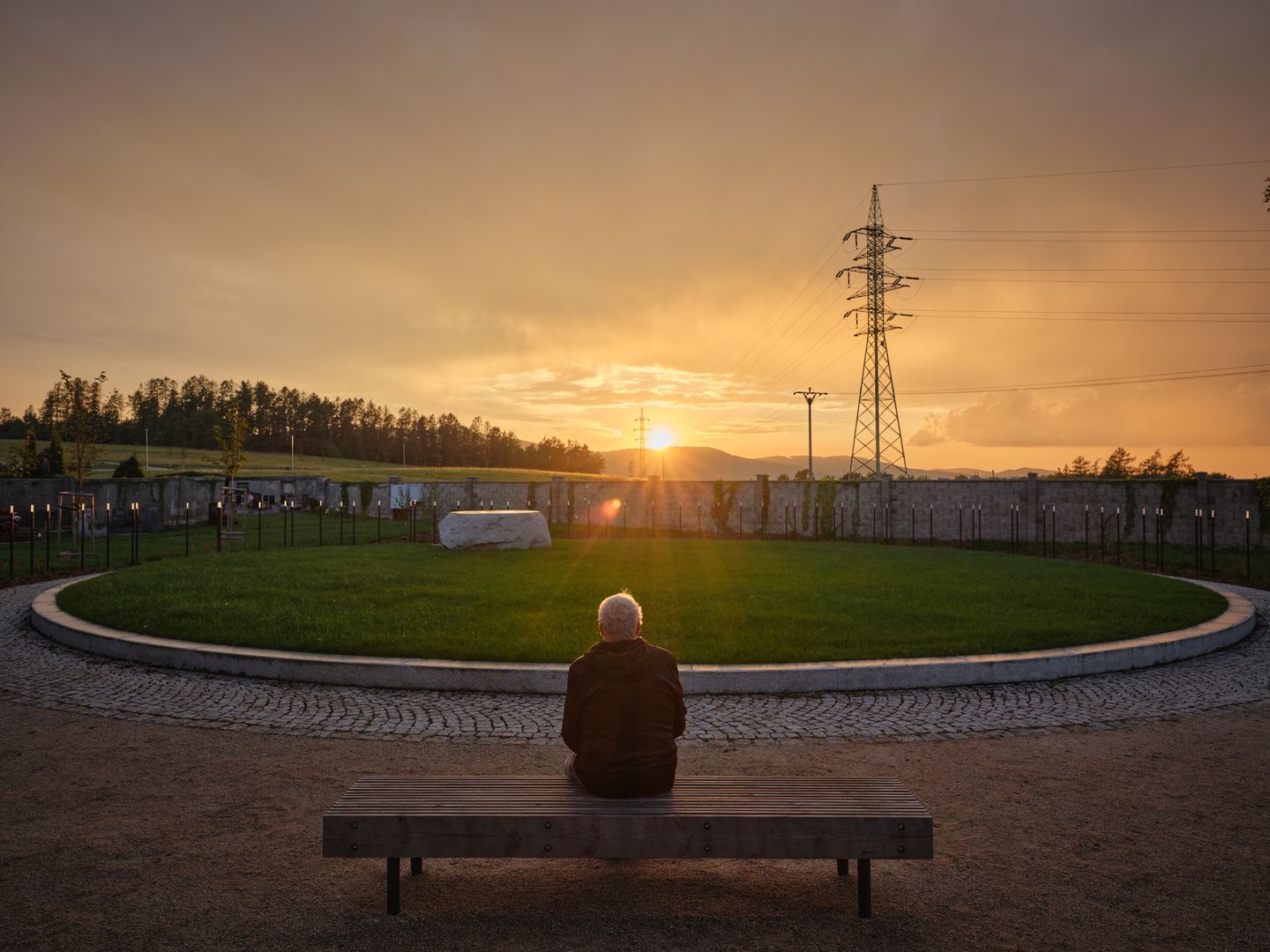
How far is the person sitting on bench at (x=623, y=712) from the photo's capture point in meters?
4.33

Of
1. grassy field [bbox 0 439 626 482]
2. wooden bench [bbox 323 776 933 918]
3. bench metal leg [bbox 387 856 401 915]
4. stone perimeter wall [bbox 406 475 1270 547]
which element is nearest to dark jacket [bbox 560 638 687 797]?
wooden bench [bbox 323 776 933 918]

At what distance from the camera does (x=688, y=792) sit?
14.4ft

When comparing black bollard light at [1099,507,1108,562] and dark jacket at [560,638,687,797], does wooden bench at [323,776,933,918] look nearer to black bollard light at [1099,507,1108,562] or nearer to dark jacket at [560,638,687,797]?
dark jacket at [560,638,687,797]

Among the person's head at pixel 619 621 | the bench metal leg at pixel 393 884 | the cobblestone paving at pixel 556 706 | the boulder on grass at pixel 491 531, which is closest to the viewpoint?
the bench metal leg at pixel 393 884

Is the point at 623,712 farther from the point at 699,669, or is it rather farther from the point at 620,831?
the point at 699,669

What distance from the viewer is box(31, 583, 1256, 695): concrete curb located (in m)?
8.65

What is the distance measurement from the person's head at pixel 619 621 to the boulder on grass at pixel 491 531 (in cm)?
1708

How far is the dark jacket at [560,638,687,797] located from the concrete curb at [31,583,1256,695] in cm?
354

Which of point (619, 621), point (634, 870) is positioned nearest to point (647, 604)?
point (634, 870)

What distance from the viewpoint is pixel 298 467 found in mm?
116562

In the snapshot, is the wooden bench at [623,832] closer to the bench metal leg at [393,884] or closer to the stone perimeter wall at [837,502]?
the bench metal leg at [393,884]

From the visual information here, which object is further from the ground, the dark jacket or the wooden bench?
the dark jacket

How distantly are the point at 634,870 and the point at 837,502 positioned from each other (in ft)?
93.4

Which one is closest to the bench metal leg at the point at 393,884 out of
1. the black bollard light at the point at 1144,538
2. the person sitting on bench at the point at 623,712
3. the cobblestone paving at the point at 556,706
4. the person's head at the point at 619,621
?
the person sitting on bench at the point at 623,712
